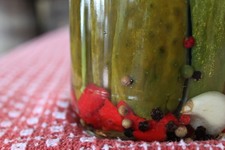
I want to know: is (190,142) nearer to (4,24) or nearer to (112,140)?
(112,140)

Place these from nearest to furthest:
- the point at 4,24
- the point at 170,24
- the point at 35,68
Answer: the point at 170,24, the point at 35,68, the point at 4,24

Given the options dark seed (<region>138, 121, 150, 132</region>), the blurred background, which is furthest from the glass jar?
the blurred background

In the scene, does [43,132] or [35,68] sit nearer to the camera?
[43,132]

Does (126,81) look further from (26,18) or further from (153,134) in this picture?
(26,18)

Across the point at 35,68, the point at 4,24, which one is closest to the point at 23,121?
the point at 35,68

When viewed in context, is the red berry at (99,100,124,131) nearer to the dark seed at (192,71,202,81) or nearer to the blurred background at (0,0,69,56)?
the dark seed at (192,71,202,81)

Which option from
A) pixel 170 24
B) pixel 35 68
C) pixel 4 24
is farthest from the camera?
pixel 4 24
